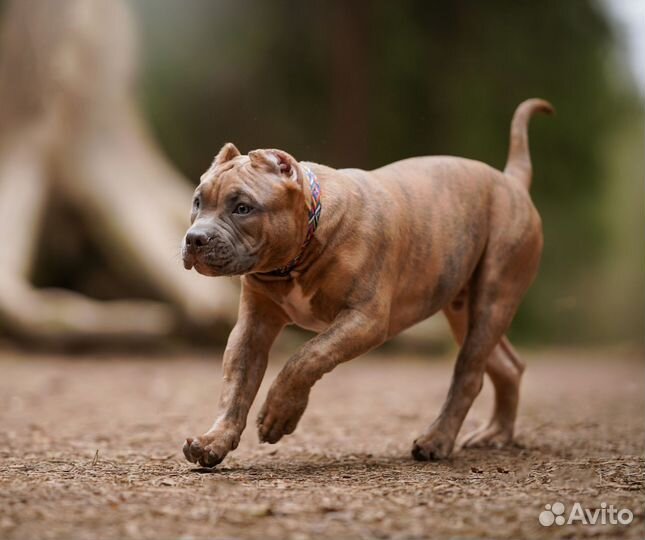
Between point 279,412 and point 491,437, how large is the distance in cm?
178

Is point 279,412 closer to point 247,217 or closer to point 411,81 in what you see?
point 247,217

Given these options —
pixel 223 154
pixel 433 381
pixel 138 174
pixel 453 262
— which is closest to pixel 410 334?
pixel 433 381

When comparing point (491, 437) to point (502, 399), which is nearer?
point (491, 437)

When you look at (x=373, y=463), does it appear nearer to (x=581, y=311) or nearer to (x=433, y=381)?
(x=433, y=381)

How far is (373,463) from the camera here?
458cm

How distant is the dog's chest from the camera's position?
14.3 ft

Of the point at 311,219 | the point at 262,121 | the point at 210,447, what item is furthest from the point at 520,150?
the point at 262,121

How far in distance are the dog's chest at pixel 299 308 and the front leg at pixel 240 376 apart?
0.33 feet

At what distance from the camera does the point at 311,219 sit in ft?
13.8

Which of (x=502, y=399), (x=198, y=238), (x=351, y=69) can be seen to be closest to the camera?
(x=198, y=238)

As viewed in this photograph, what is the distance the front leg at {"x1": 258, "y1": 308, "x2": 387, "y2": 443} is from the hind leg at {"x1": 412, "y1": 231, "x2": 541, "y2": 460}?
32.6 inches

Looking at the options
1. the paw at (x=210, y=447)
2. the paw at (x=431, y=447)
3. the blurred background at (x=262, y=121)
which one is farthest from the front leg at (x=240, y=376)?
the blurred background at (x=262, y=121)

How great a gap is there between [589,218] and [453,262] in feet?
37.6

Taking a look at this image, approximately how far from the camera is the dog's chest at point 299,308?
437cm
